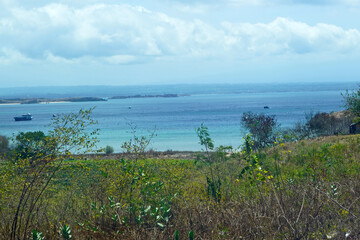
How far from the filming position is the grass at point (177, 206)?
241 inches

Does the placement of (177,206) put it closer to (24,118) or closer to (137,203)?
(137,203)

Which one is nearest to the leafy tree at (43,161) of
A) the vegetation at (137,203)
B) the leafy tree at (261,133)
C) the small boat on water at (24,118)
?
the vegetation at (137,203)

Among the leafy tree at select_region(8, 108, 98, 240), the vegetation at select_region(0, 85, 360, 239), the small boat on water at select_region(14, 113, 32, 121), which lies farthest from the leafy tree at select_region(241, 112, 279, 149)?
the small boat on water at select_region(14, 113, 32, 121)

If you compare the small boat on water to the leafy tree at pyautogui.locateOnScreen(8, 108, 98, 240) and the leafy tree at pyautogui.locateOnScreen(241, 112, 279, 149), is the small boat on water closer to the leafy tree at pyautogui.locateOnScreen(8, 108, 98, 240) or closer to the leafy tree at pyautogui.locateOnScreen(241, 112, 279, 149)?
the leafy tree at pyautogui.locateOnScreen(241, 112, 279, 149)

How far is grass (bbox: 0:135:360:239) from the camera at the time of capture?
6117 millimetres

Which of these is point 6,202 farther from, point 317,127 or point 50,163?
point 317,127

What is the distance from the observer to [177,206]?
7.59 meters

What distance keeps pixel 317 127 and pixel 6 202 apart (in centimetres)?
4011

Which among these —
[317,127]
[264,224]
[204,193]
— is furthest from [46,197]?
[317,127]

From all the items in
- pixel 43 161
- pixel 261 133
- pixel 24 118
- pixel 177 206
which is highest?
pixel 43 161

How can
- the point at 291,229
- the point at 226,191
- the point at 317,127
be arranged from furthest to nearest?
the point at 317,127 → the point at 226,191 → the point at 291,229

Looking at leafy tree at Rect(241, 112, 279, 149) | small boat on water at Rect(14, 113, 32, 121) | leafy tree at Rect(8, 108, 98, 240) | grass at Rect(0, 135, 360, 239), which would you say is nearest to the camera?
grass at Rect(0, 135, 360, 239)

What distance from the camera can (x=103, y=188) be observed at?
8.00 m

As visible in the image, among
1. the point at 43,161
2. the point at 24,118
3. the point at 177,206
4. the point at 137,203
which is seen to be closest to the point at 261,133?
the point at 177,206
